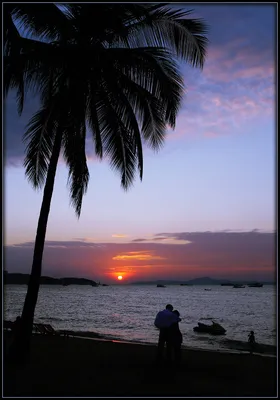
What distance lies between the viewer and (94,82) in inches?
436

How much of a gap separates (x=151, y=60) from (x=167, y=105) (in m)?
1.51

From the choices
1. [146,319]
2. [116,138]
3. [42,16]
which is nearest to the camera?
[42,16]

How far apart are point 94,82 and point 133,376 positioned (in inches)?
324

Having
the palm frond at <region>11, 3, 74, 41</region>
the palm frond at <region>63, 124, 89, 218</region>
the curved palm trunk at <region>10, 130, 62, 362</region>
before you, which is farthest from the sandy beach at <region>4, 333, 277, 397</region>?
the palm frond at <region>11, 3, 74, 41</region>

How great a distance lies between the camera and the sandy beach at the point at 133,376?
830 cm

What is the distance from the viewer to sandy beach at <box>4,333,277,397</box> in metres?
8.30

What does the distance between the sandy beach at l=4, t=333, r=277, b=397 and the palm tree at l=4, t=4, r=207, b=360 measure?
1452 millimetres

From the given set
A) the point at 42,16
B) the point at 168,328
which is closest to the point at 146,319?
the point at 168,328

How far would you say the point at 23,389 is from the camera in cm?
825

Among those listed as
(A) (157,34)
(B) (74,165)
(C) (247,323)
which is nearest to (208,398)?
(B) (74,165)

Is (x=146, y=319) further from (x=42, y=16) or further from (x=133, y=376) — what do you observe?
(x=42, y=16)

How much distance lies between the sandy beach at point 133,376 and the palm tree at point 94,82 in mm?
1452

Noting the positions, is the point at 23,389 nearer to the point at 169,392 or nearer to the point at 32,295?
the point at 32,295

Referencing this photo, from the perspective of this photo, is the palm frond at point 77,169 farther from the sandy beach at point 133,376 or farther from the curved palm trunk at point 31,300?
the sandy beach at point 133,376
